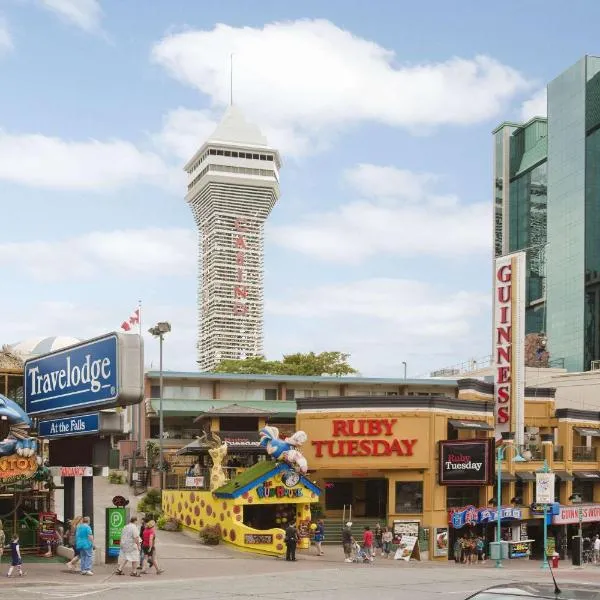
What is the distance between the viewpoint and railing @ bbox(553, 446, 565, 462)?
57500 mm

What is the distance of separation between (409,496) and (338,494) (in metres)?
4.33

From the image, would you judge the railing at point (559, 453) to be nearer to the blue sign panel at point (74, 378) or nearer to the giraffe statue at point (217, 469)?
the giraffe statue at point (217, 469)

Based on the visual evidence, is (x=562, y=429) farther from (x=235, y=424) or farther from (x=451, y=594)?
(x=451, y=594)

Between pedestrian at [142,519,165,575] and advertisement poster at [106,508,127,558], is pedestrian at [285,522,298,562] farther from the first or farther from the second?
advertisement poster at [106,508,127,558]

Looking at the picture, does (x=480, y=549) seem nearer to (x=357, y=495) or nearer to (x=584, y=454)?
(x=357, y=495)

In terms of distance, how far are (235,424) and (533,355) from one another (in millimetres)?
61462

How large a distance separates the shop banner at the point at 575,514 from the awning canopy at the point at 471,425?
261 inches

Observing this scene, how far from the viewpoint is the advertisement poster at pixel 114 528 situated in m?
29.9

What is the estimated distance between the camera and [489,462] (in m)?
48.4

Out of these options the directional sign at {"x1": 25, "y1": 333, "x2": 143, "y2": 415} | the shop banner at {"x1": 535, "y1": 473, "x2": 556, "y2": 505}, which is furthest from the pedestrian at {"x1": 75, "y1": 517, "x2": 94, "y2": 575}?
the shop banner at {"x1": 535, "y1": 473, "x2": 556, "y2": 505}

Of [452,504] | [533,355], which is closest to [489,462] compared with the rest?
[452,504]

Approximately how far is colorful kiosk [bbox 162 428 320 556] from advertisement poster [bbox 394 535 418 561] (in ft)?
16.2

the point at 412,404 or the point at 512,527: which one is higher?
the point at 412,404

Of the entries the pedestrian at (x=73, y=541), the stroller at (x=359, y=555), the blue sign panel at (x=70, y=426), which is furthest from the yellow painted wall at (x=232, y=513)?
the blue sign panel at (x=70, y=426)
